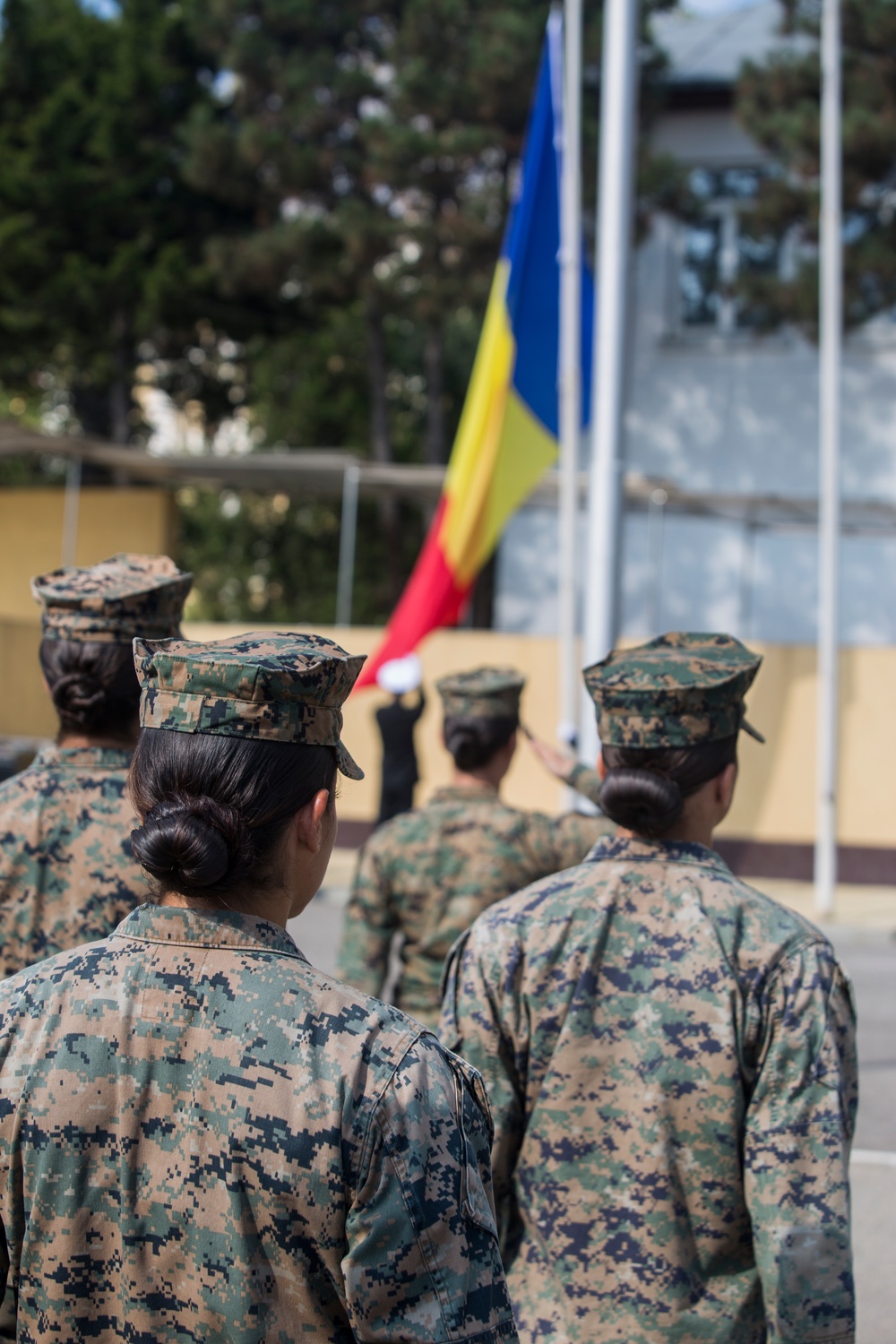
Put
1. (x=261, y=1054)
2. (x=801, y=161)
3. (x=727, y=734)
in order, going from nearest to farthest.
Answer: (x=261, y=1054) < (x=727, y=734) < (x=801, y=161)

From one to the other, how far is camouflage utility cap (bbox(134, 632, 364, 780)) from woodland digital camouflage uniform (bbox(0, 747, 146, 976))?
3.71ft

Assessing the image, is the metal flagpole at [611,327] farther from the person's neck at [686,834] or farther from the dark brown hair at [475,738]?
the person's neck at [686,834]

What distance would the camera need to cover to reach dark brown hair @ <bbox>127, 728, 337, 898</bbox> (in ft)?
5.11

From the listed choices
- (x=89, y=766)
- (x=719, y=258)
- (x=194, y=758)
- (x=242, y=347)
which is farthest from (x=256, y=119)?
(x=194, y=758)

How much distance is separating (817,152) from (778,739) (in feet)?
21.7

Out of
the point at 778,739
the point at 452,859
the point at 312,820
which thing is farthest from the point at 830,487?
the point at 312,820

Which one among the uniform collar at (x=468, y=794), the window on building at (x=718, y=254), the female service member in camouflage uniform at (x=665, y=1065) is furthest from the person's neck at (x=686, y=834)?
the window on building at (x=718, y=254)

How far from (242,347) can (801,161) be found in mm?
9139

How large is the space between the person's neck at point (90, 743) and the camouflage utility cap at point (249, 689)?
4.03 ft

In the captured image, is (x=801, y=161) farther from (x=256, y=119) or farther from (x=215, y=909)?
(x=215, y=909)

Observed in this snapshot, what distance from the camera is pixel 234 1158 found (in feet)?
4.96

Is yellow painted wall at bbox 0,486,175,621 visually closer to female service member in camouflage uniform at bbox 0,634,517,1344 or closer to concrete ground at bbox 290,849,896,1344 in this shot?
concrete ground at bbox 290,849,896,1344

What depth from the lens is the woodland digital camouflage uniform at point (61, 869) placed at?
8.84ft

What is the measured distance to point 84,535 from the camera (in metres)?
21.8
